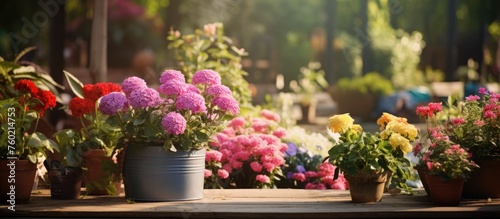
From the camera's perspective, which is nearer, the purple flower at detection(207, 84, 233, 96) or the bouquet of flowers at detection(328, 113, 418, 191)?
the bouquet of flowers at detection(328, 113, 418, 191)

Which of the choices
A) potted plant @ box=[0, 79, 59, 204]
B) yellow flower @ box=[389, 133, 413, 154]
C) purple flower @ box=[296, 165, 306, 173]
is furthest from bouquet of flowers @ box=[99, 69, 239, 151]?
purple flower @ box=[296, 165, 306, 173]

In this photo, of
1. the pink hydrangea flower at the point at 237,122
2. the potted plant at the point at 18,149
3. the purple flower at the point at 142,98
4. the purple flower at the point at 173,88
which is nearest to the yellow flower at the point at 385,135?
the purple flower at the point at 173,88

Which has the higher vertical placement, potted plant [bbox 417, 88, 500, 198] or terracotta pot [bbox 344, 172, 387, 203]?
potted plant [bbox 417, 88, 500, 198]

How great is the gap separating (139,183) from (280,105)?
176 inches

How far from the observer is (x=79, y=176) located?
5.34 m

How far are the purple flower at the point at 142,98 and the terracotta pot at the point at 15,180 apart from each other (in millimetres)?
717

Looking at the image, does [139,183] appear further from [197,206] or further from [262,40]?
[262,40]

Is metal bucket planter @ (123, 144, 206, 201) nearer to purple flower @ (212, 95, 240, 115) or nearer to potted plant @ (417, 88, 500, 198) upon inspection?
purple flower @ (212, 95, 240, 115)

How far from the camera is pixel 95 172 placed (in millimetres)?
5504

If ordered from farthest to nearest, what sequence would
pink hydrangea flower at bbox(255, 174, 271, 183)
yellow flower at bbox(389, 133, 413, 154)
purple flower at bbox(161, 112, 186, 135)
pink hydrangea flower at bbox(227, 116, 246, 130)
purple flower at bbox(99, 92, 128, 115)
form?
pink hydrangea flower at bbox(227, 116, 246, 130), pink hydrangea flower at bbox(255, 174, 271, 183), yellow flower at bbox(389, 133, 413, 154), purple flower at bbox(99, 92, 128, 115), purple flower at bbox(161, 112, 186, 135)

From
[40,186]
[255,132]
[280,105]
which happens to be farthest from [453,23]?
[40,186]

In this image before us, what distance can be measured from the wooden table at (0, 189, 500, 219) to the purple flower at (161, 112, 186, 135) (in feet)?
1.30

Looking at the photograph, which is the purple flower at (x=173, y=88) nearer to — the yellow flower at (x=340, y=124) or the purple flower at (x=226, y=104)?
the purple flower at (x=226, y=104)

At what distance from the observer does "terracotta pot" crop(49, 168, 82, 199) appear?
17.3 feet
